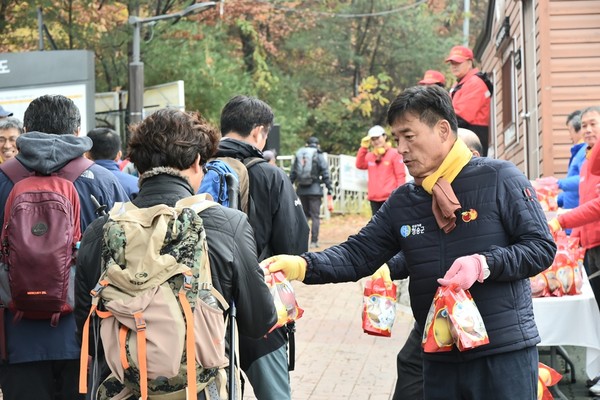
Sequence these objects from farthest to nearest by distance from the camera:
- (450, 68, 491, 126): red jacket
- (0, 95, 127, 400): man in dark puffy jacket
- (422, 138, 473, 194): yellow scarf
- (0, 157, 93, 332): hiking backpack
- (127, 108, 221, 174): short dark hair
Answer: (450, 68, 491, 126): red jacket → (0, 95, 127, 400): man in dark puffy jacket → (0, 157, 93, 332): hiking backpack → (422, 138, 473, 194): yellow scarf → (127, 108, 221, 174): short dark hair

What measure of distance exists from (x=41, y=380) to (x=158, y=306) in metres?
1.69

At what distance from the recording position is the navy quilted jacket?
14.1ft

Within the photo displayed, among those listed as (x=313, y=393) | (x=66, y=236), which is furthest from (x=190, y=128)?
(x=313, y=393)

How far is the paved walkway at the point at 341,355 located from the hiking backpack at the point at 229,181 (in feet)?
11.0

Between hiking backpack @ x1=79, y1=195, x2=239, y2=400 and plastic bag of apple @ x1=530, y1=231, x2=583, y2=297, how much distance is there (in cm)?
423

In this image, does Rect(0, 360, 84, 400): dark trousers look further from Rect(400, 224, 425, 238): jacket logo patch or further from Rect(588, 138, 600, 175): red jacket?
Rect(588, 138, 600, 175): red jacket

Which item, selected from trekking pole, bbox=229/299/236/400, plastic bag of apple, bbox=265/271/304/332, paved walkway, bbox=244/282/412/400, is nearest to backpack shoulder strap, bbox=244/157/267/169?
plastic bag of apple, bbox=265/271/304/332

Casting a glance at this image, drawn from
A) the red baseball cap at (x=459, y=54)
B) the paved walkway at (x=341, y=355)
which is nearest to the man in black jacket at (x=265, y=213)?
the paved walkway at (x=341, y=355)

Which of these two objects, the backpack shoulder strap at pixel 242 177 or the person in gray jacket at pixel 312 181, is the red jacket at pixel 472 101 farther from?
the person in gray jacket at pixel 312 181

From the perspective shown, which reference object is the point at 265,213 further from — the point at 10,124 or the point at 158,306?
the point at 10,124

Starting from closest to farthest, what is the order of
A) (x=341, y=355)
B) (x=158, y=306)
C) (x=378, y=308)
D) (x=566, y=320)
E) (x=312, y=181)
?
(x=158, y=306)
(x=378, y=308)
(x=566, y=320)
(x=341, y=355)
(x=312, y=181)

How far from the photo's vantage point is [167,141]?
387 centimetres

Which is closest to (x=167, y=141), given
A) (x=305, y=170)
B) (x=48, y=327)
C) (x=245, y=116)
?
(x=48, y=327)

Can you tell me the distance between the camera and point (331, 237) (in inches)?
1025
